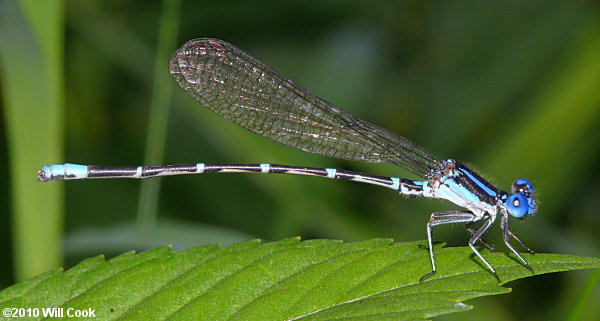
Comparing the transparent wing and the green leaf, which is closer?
the green leaf

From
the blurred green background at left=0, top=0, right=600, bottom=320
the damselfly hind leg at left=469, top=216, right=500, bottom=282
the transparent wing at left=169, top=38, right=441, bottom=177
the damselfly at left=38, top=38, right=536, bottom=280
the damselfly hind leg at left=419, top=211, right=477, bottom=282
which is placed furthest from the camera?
the transparent wing at left=169, top=38, right=441, bottom=177

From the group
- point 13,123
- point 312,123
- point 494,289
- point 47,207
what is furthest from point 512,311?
point 13,123

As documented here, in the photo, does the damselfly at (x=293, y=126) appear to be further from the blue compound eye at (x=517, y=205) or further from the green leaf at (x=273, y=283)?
the green leaf at (x=273, y=283)

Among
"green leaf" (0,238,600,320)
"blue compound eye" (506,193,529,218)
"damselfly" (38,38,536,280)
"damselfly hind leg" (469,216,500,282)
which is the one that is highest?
"damselfly" (38,38,536,280)

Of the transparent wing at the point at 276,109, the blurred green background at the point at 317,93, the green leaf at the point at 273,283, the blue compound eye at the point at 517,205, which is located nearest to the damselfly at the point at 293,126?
the transparent wing at the point at 276,109

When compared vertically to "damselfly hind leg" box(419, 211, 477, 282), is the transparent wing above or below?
above

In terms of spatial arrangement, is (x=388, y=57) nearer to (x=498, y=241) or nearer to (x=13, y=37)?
(x=498, y=241)

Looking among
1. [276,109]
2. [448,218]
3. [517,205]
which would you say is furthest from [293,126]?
[517,205]

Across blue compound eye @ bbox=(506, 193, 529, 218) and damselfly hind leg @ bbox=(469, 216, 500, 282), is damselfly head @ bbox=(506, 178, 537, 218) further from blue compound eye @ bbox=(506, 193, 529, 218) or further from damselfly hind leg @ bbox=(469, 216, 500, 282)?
damselfly hind leg @ bbox=(469, 216, 500, 282)

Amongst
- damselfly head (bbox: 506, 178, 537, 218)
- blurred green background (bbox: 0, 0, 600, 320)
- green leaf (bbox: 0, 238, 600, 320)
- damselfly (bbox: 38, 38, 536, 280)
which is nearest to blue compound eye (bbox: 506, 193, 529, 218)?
damselfly head (bbox: 506, 178, 537, 218)
